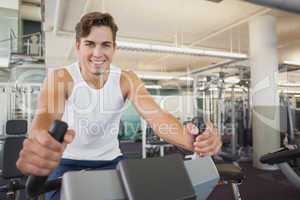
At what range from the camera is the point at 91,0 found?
4.32 metres

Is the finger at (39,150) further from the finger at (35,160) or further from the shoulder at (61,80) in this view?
the shoulder at (61,80)

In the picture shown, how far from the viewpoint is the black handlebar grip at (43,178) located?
378 millimetres

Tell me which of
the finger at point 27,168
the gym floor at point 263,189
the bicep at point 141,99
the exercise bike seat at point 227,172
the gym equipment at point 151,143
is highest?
the bicep at point 141,99

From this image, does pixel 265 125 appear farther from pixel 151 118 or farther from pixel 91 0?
pixel 151 118

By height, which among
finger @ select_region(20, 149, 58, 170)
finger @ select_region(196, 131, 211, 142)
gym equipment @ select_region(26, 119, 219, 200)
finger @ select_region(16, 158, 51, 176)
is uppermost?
finger @ select_region(196, 131, 211, 142)

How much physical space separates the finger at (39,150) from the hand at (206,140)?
0.29 meters

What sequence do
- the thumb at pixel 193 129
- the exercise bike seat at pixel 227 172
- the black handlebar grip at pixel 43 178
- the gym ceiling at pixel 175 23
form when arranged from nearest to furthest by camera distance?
1. the black handlebar grip at pixel 43 178
2. the thumb at pixel 193 129
3. the exercise bike seat at pixel 227 172
4. the gym ceiling at pixel 175 23

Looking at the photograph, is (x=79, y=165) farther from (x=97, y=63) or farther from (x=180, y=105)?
(x=180, y=105)

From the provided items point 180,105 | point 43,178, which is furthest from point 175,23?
point 43,178

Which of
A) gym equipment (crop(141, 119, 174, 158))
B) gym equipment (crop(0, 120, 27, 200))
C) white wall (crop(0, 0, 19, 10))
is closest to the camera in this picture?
gym equipment (crop(0, 120, 27, 200))

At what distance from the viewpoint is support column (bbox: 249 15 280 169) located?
4.94m

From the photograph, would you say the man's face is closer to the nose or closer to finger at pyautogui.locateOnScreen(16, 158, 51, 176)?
the nose

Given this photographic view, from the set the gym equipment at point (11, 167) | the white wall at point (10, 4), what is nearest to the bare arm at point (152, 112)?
the gym equipment at point (11, 167)

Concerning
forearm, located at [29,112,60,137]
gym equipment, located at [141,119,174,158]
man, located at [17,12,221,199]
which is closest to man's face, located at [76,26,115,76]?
man, located at [17,12,221,199]
